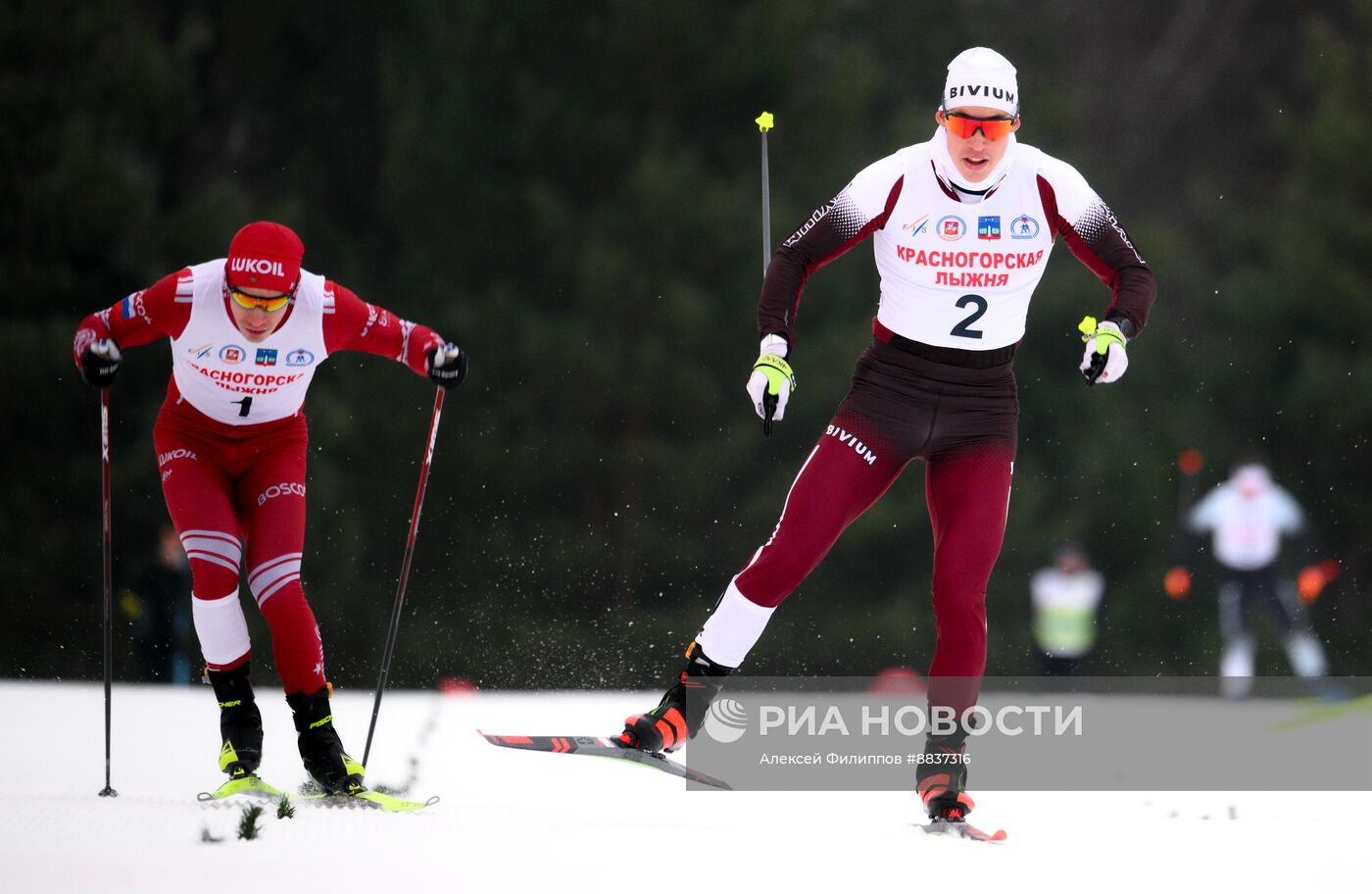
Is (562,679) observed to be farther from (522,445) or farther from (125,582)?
(125,582)

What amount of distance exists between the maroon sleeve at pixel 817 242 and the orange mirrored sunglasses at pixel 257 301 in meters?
1.30

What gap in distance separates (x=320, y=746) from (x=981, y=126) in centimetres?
240

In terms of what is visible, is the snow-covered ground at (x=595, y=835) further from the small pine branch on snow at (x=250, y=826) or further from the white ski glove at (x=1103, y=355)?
the white ski glove at (x=1103, y=355)

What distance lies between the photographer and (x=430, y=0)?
14.4 meters

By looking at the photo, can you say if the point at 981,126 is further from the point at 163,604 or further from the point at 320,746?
the point at 163,604

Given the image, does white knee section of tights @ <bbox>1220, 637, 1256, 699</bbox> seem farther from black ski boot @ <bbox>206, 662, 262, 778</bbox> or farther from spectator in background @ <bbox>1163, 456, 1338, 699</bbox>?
black ski boot @ <bbox>206, 662, 262, 778</bbox>

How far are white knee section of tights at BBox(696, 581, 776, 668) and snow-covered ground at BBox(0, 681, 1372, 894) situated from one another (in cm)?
44

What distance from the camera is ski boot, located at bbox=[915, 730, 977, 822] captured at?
439 centimetres

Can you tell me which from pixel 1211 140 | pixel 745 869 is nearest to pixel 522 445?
pixel 1211 140

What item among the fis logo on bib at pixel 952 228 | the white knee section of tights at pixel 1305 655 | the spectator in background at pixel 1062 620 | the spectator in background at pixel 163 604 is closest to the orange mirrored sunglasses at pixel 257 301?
the fis logo on bib at pixel 952 228

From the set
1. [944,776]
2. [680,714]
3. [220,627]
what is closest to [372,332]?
[220,627]

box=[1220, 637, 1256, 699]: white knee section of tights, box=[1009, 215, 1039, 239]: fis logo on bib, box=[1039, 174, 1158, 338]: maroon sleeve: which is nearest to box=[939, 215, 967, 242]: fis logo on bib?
box=[1009, 215, 1039, 239]: fis logo on bib

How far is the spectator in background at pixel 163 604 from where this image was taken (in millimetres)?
9445

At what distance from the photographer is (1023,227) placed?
14.9ft
